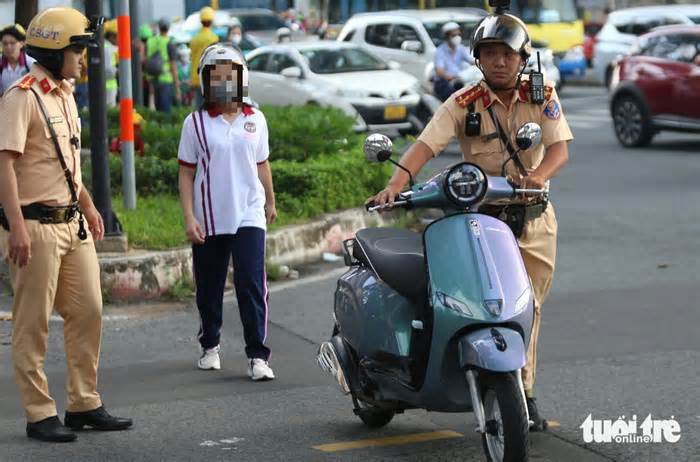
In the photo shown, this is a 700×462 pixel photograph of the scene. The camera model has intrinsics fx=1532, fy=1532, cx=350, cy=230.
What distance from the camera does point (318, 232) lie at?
11.6m

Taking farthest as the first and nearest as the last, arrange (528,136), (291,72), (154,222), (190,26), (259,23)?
1. (259,23)
2. (190,26)
3. (291,72)
4. (154,222)
5. (528,136)

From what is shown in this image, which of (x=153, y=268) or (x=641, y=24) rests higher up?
(x=153, y=268)

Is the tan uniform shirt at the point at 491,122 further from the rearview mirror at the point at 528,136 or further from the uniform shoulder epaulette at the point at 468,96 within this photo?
the rearview mirror at the point at 528,136

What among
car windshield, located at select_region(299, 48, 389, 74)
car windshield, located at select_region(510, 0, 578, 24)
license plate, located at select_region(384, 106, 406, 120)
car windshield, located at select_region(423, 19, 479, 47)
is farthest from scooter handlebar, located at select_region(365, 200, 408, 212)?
car windshield, located at select_region(510, 0, 578, 24)

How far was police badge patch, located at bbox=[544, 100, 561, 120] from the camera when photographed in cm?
659

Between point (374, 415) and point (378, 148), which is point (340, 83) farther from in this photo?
point (378, 148)

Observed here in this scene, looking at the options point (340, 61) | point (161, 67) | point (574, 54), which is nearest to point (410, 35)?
point (340, 61)

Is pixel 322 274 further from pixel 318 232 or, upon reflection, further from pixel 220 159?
pixel 220 159

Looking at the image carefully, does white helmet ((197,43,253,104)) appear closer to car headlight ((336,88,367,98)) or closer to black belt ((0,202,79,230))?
black belt ((0,202,79,230))

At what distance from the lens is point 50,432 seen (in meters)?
6.68

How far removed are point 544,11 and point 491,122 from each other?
28549 millimetres

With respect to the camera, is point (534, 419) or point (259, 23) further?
point (259, 23)

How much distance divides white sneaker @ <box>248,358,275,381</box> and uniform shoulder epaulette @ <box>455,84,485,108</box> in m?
2.02

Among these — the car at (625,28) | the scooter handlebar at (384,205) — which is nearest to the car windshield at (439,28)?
the car at (625,28)
